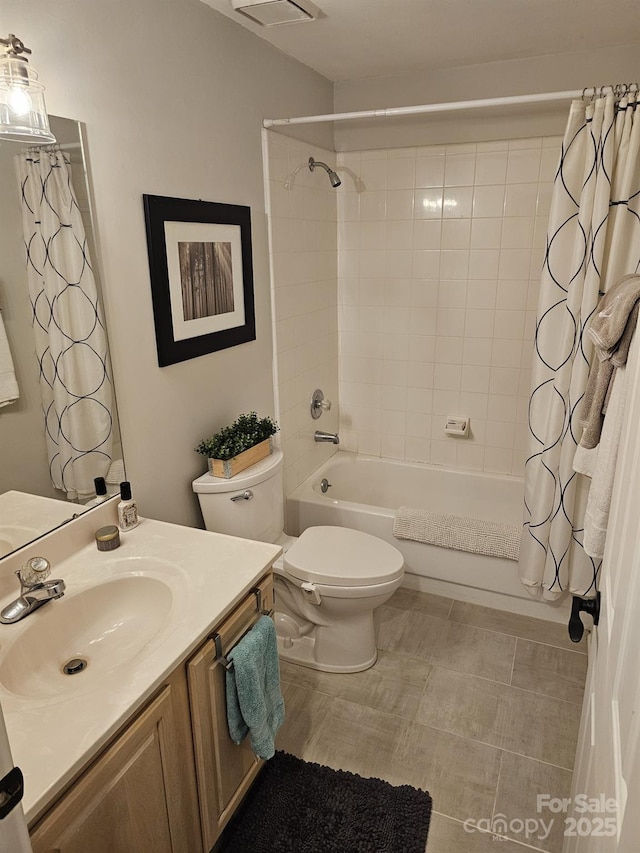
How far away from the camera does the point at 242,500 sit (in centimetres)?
217

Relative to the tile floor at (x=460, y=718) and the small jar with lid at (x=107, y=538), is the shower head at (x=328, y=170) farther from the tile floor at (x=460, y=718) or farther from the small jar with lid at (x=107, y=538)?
the tile floor at (x=460, y=718)

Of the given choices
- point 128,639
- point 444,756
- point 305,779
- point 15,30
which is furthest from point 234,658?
point 15,30

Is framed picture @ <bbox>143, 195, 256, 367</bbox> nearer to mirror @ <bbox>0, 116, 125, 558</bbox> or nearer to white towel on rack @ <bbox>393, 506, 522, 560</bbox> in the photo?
mirror @ <bbox>0, 116, 125, 558</bbox>

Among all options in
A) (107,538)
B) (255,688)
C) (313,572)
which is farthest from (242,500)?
(255,688)

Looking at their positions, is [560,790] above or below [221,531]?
below

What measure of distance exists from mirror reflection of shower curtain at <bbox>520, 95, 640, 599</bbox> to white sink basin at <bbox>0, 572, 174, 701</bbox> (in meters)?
1.52

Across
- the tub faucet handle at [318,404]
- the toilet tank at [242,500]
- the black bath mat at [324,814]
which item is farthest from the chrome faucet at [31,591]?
the tub faucet handle at [318,404]

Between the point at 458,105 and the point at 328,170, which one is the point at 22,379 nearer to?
the point at 458,105

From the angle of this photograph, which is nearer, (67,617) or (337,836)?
(67,617)

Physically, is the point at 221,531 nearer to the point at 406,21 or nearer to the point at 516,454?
the point at 516,454

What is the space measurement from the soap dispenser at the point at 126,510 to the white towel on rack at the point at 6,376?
45 centimetres

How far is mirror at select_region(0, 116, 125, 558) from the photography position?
1.37 meters

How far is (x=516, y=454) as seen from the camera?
3174 mm

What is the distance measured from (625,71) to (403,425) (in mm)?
1954
